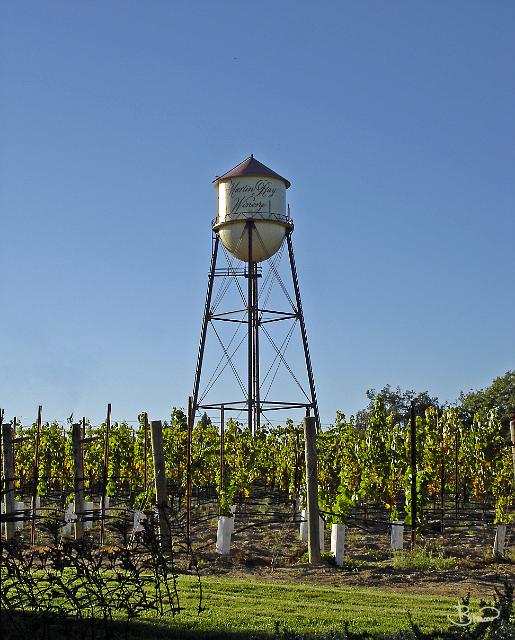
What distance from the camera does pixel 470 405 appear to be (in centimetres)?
5816

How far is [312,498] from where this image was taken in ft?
49.0

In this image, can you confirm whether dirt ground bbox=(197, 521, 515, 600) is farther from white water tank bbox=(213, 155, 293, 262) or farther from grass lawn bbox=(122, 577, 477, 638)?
white water tank bbox=(213, 155, 293, 262)

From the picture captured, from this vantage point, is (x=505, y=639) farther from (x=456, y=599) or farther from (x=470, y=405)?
(x=470, y=405)

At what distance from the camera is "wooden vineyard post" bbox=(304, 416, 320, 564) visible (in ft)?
48.4

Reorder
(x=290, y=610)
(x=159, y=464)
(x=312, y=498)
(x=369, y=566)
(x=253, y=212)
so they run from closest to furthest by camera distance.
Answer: (x=290, y=610) → (x=159, y=464) → (x=369, y=566) → (x=312, y=498) → (x=253, y=212)

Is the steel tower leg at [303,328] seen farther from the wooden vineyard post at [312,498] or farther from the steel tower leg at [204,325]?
the wooden vineyard post at [312,498]

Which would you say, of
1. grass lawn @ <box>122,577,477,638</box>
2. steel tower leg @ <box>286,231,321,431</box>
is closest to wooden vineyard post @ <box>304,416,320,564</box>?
grass lawn @ <box>122,577,477,638</box>

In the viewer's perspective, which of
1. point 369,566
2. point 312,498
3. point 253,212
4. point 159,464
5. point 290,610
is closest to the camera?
point 290,610

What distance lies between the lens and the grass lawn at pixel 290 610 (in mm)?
9234

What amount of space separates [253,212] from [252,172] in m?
1.74

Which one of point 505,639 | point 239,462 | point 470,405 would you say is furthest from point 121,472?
A: point 470,405

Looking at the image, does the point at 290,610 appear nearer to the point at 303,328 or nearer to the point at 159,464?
the point at 159,464

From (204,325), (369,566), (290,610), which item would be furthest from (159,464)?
(204,325)

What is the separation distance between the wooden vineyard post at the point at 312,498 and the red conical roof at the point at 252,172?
873 inches
